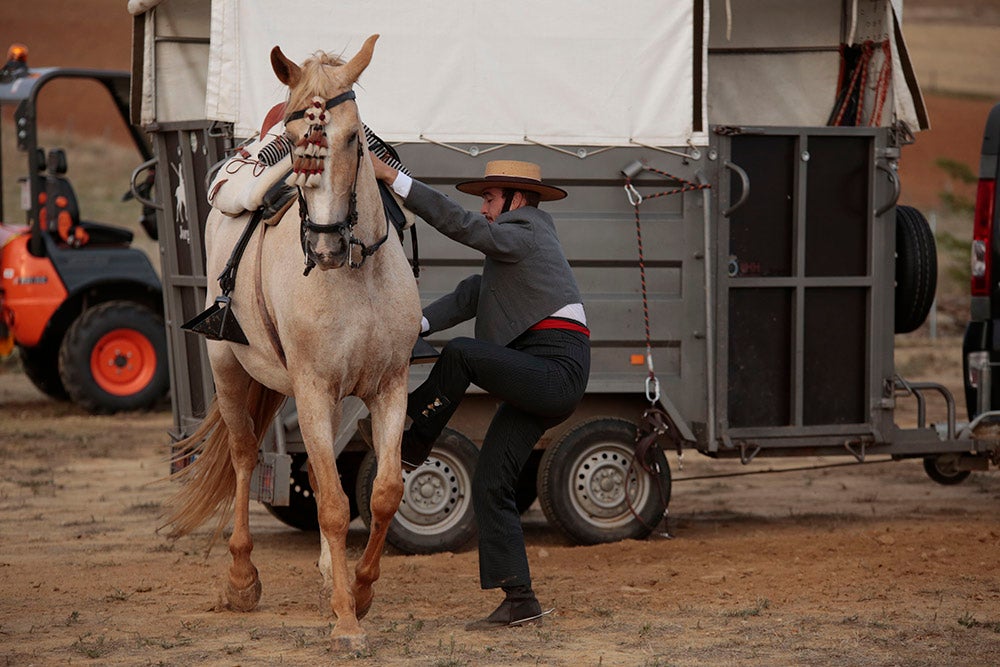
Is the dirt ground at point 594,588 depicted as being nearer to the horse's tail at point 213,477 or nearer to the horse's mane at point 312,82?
the horse's tail at point 213,477

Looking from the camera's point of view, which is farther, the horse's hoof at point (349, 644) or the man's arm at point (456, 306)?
the man's arm at point (456, 306)

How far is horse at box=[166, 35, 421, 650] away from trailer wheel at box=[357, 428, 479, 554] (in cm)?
116

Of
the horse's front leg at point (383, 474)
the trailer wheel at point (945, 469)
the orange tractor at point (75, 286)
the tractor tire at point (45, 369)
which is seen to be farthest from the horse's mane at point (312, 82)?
the tractor tire at point (45, 369)

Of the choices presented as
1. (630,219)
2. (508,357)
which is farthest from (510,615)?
(630,219)

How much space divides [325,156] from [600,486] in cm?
330

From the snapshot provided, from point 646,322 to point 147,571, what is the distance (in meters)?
2.89

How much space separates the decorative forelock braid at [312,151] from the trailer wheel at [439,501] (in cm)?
276

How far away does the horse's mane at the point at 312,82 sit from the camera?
15.9ft

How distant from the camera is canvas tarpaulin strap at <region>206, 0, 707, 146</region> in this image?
22.8 feet

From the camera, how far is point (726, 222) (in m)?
7.40

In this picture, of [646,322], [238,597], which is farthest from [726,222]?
[238,597]

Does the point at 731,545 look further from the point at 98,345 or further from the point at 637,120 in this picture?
the point at 98,345

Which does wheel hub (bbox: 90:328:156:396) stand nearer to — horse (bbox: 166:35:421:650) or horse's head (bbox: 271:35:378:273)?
horse (bbox: 166:35:421:650)

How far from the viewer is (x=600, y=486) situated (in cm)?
749
